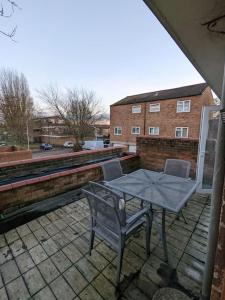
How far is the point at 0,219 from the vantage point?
225 cm

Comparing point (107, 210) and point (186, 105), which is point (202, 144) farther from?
point (186, 105)

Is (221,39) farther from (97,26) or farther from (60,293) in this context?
(97,26)

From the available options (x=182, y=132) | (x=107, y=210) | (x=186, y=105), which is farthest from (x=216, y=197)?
(x=186, y=105)

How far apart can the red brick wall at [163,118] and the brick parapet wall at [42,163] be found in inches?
389

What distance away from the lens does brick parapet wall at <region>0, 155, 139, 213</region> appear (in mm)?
2355

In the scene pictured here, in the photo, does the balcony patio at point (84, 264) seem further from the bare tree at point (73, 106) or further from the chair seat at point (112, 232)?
the bare tree at point (73, 106)

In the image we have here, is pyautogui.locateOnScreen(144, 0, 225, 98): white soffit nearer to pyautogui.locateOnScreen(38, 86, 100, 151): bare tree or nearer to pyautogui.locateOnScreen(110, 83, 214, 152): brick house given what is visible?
pyautogui.locateOnScreen(110, 83, 214, 152): brick house

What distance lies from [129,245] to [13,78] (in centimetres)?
1745

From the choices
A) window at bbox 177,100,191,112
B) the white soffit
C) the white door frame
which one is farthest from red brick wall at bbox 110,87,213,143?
the white soffit

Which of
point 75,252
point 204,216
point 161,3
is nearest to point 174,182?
point 204,216

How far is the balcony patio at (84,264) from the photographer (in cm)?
138

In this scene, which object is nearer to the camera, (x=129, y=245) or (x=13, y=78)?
(x=129, y=245)

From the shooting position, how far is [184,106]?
41.2 ft

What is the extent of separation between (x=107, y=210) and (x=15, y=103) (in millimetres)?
16920
